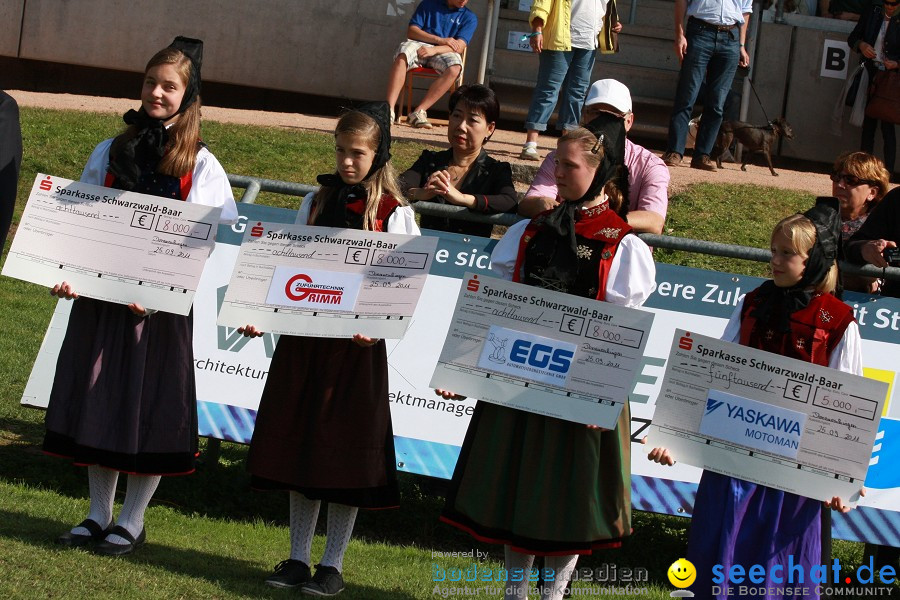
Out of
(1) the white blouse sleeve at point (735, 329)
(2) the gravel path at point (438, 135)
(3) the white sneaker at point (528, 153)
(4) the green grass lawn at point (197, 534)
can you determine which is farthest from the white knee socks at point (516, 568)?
(3) the white sneaker at point (528, 153)

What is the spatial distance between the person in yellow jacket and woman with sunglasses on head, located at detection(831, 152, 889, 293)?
4966 mm

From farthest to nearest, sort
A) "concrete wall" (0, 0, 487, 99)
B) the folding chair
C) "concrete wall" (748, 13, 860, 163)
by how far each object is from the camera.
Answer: "concrete wall" (0, 0, 487, 99), "concrete wall" (748, 13, 860, 163), the folding chair

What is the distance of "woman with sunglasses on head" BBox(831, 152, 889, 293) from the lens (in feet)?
20.1

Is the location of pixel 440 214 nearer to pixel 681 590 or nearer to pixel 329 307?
pixel 329 307

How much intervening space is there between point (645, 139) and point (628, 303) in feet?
34.7

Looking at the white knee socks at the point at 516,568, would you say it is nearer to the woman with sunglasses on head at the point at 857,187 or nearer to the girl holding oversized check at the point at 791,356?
the girl holding oversized check at the point at 791,356

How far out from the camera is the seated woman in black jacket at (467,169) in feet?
19.6

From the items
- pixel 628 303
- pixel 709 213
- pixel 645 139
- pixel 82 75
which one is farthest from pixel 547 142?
pixel 628 303

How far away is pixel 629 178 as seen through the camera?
19.0ft

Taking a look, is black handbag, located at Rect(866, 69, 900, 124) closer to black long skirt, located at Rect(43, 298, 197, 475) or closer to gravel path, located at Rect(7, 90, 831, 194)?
gravel path, located at Rect(7, 90, 831, 194)

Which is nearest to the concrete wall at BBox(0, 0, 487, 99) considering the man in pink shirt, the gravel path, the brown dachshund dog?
the gravel path

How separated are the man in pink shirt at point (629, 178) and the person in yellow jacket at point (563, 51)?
5100mm

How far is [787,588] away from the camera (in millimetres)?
4414

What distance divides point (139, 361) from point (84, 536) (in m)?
0.78
